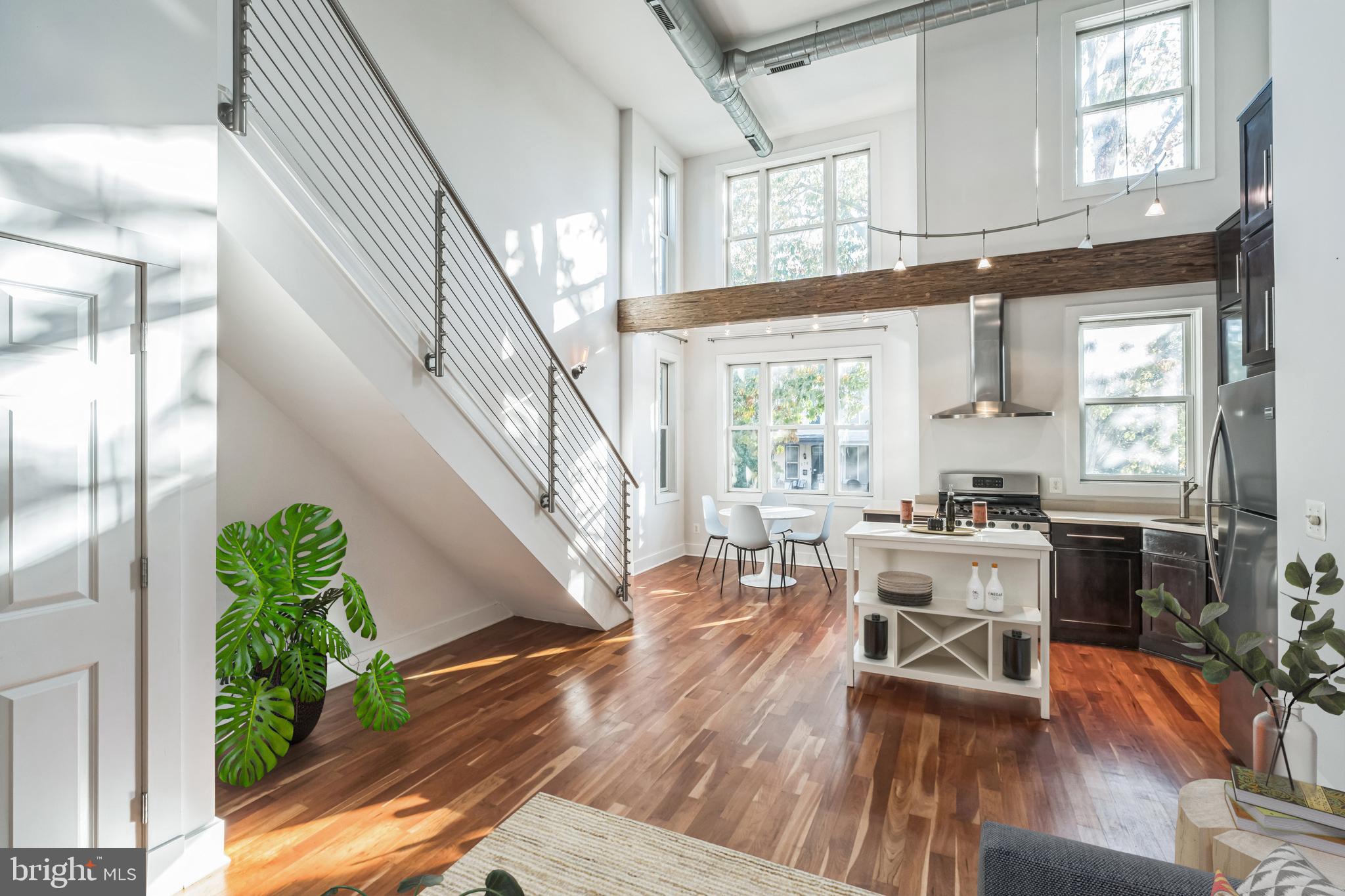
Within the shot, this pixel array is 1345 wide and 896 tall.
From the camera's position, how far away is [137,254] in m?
1.95

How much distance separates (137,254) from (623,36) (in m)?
4.67

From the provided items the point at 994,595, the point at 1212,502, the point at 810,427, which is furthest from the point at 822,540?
the point at 1212,502

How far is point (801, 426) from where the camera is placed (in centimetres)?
719

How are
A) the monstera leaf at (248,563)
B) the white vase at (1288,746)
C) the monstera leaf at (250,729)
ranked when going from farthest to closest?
the monstera leaf at (248,563)
the monstera leaf at (250,729)
the white vase at (1288,746)

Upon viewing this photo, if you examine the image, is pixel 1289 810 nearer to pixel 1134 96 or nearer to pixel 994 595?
pixel 994 595

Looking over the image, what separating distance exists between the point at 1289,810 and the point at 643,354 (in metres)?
6.00

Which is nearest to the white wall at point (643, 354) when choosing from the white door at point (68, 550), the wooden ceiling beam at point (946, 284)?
the wooden ceiling beam at point (946, 284)

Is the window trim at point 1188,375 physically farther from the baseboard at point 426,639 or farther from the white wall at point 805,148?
the baseboard at point 426,639

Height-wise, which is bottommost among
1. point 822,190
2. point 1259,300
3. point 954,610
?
point 954,610

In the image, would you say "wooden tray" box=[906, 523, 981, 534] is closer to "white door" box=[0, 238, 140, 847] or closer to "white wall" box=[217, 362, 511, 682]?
"white wall" box=[217, 362, 511, 682]

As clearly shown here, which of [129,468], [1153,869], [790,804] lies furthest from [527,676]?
[1153,869]

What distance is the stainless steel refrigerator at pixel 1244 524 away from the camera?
2531mm

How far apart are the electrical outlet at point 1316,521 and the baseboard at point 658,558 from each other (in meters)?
4.91

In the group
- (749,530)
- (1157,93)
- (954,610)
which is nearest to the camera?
(954,610)
